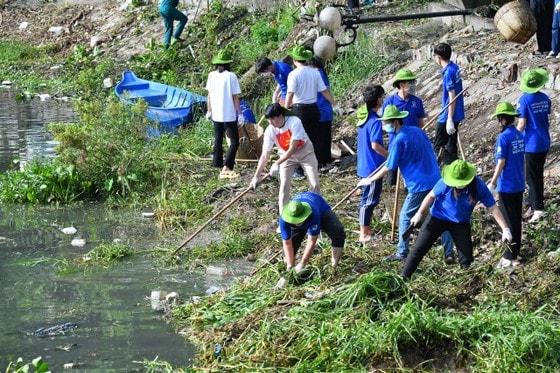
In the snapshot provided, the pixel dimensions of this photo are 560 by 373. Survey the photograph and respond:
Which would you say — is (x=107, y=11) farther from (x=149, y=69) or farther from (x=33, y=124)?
(x=33, y=124)

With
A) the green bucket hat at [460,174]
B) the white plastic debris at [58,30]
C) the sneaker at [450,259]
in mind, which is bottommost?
the white plastic debris at [58,30]

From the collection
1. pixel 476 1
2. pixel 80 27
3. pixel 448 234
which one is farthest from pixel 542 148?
pixel 80 27

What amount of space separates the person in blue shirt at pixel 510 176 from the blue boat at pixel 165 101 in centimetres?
702

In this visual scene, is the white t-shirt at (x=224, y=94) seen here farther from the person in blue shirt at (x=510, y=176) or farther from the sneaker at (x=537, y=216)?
the person in blue shirt at (x=510, y=176)

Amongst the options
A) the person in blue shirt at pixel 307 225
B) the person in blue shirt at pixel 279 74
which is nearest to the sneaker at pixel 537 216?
the person in blue shirt at pixel 307 225

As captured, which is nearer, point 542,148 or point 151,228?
point 542,148

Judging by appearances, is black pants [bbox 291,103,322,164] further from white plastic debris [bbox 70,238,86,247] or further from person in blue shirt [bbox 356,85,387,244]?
white plastic debris [bbox 70,238,86,247]

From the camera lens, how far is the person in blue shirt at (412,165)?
9461 millimetres

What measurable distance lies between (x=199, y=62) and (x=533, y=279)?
14.0 meters

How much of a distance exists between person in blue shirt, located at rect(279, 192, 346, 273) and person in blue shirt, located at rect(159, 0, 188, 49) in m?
14.4

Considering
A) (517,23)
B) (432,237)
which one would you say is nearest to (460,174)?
(432,237)

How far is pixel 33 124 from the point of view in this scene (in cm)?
1942

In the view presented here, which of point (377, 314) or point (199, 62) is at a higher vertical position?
point (377, 314)

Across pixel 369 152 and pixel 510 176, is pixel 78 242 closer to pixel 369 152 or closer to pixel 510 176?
pixel 369 152
